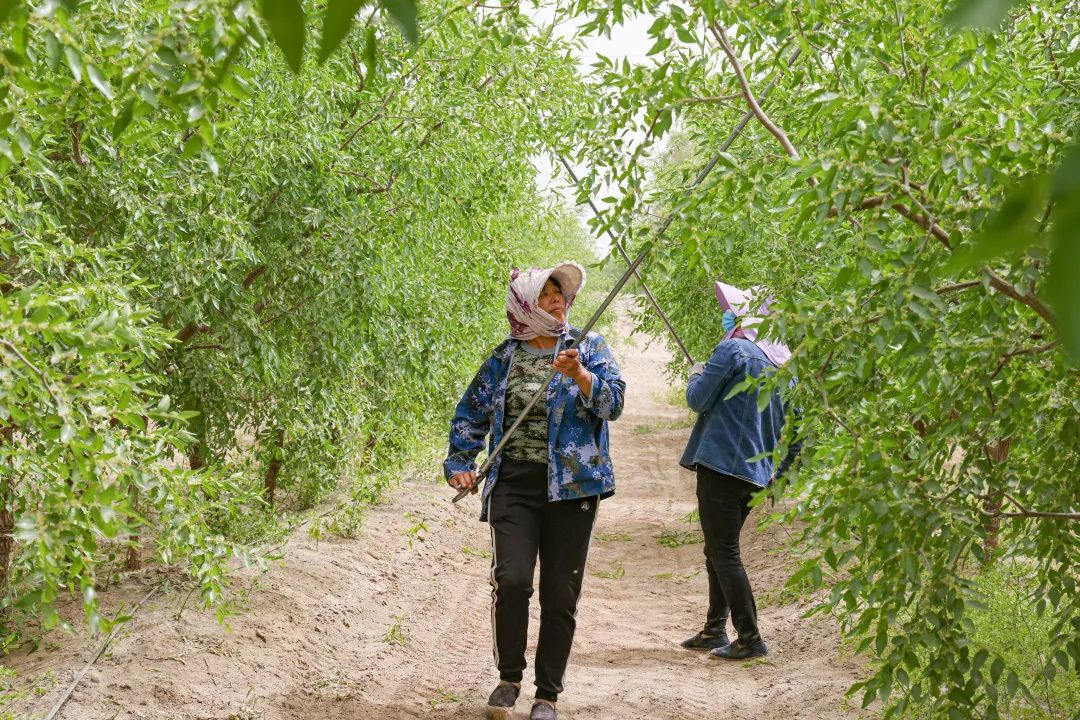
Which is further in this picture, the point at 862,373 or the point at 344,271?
the point at 344,271

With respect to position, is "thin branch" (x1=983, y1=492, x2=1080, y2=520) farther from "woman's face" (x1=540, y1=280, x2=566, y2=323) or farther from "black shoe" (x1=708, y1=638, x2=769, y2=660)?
"black shoe" (x1=708, y1=638, x2=769, y2=660)

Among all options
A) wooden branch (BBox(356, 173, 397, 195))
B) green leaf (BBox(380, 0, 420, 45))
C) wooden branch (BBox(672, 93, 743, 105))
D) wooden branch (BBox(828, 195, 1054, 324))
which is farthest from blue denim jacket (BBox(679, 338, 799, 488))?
green leaf (BBox(380, 0, 420, 45))

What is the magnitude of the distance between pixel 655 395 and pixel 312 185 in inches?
1146

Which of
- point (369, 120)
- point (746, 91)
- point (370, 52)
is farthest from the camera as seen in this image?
point (369, 120)

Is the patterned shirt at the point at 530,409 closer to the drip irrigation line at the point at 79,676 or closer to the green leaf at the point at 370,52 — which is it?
the drip irrigation line at the point at 79,676

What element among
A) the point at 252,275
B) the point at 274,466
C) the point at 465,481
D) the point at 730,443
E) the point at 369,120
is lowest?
the point at 274,466

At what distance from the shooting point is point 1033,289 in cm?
284

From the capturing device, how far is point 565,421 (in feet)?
16.1

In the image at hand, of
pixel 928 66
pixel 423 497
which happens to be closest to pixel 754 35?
pixel 928 66

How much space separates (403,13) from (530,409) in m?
4.13

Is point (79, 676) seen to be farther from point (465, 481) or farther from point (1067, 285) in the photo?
point (1067, 285)

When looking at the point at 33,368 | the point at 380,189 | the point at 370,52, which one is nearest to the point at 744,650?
the point at 380,189

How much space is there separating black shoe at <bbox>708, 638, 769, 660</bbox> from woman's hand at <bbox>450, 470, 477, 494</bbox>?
7.10 feet

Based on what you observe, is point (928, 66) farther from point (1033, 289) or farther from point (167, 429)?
point (167, 429)
